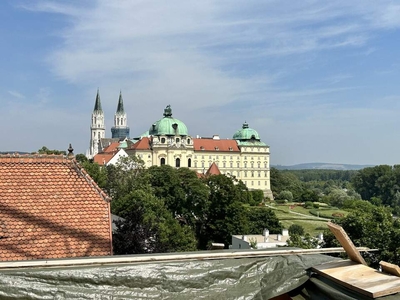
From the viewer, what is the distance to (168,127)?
3711 inches

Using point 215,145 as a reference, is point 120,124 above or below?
above

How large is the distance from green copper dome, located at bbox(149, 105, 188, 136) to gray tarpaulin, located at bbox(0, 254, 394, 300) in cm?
8971

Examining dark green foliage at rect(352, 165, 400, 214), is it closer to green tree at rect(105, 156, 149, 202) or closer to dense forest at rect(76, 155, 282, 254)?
dense forest at rect(76, 155, 282, 254)

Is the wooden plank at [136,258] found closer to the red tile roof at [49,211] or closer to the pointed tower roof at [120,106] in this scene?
the red tile roof at [49,211]

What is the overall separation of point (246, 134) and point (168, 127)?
870 inches

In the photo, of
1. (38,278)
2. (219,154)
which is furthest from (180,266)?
(219,154)

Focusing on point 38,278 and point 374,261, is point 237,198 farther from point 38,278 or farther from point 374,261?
point 38,278

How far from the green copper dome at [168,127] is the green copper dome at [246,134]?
652 inches

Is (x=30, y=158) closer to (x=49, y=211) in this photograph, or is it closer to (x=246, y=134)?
(x=49, y=211)

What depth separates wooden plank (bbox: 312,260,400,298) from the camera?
3.69 m

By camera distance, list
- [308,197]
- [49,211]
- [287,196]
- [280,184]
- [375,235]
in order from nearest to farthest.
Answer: [49,211] → [375,235] → [308,197] → [287,196] → [280,184]

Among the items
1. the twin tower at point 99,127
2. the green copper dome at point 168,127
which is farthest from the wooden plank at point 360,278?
the twin tower at point 99,127

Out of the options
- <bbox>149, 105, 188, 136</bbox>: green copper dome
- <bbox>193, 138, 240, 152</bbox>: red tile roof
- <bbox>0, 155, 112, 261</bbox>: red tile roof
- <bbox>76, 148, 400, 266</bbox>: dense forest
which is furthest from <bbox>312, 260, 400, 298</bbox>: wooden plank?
<bbox>193, 138, 240, 152</bbox>: red tile roof

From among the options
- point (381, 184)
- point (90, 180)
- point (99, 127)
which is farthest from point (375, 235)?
point (99, 127)
